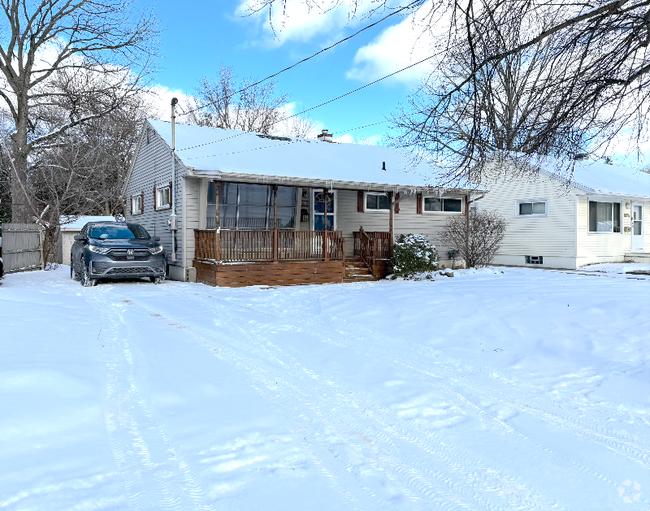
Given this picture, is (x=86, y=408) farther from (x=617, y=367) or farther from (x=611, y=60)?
(x=611, y=60)

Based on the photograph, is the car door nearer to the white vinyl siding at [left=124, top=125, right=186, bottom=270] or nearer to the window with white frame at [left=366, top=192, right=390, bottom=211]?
the white vinyl siding at [left=124, top=125, right=186, bottom=270]

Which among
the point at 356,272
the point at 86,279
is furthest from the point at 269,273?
the point at 86,279

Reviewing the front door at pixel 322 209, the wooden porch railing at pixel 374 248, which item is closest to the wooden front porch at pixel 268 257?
the wooden porch railing at pixel 374 248

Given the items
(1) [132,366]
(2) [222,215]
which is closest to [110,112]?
(2) [222,215]

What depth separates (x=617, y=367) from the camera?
512cm

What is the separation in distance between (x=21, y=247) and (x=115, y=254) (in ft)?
21.2

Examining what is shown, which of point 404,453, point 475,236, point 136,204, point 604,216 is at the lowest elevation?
point 404,453

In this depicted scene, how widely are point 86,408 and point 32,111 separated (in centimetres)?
2819

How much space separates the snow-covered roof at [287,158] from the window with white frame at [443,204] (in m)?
0.88

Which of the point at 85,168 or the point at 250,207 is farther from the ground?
the point at 85,168

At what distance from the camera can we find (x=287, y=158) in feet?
49.0

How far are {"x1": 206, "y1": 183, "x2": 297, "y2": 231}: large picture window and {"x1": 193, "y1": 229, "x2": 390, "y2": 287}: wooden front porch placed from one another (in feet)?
3.89

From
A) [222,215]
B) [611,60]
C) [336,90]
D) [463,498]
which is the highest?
[336,90]

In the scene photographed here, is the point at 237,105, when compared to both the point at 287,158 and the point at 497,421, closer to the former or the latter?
the point at 287,158
